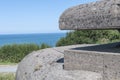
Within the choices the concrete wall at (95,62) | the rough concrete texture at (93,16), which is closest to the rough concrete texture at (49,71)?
the concrete wall at (95,62)

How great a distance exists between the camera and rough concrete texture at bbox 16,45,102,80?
15.3 feet

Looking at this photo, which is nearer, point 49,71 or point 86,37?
point 49,71

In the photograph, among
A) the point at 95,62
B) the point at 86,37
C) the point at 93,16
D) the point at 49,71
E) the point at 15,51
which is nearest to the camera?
the point at 93,16

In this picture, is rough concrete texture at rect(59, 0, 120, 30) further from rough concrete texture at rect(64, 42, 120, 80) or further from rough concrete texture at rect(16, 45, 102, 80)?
rough concrete texture at rect(16, 45, 102, 80)

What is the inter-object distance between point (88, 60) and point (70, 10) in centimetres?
86

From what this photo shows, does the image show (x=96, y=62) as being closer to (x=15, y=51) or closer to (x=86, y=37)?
(x=86, y=37)

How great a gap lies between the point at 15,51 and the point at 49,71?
15920 millimetres

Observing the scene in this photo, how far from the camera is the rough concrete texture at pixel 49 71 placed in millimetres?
4659

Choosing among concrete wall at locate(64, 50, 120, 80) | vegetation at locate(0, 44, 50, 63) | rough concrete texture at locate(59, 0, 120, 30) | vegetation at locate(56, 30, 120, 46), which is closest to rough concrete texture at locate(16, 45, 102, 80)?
concrete wall at locate(64, 50, 120, 80)

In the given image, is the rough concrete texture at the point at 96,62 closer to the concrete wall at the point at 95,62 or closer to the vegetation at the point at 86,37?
the concrete wall at the point at 95,62

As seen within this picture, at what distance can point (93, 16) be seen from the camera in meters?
4.52

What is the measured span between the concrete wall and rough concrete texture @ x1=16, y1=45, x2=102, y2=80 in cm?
8

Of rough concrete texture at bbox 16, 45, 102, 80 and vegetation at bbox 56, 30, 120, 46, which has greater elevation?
rough concrete texture at bbox 16, 45, 102, 80

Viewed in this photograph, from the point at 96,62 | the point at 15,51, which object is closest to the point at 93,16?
the point at 96,62
